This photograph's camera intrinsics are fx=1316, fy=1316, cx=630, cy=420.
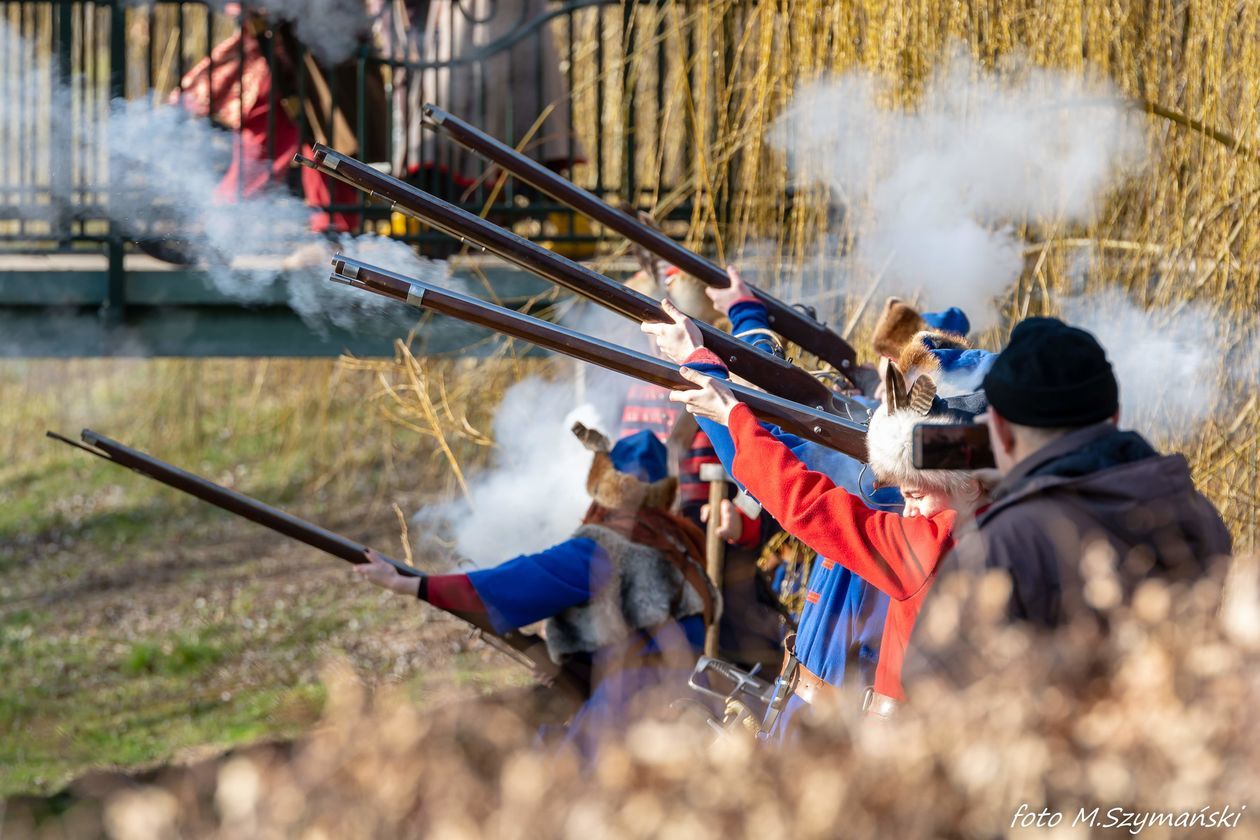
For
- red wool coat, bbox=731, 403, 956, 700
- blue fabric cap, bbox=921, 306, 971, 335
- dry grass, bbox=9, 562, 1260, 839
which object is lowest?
red wool coat, bbox=731, 403, 956, 700

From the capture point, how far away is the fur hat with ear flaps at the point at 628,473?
4090 millimetres

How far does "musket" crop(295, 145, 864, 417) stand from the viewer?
323 cm

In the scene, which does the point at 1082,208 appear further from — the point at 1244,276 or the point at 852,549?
the point at 852,549

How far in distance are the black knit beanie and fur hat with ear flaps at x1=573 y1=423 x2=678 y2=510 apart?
2.14 meters

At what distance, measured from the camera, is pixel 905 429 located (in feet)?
8.21

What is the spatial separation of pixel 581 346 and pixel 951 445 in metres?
0.95

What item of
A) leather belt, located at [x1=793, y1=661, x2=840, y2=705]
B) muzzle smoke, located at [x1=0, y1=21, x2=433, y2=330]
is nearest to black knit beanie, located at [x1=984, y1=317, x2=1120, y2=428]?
leather belt, located at [x1=793, y1=661, x2=840, y2=705]

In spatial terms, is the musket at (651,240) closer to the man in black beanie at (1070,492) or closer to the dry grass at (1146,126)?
the dry grass at (1146,126)

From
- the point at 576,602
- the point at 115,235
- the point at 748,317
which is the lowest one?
the point at 576,602

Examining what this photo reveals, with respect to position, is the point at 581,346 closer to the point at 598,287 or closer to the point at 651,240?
the point at 598,287

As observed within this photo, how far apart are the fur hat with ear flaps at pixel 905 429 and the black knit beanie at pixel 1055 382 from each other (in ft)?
1.42

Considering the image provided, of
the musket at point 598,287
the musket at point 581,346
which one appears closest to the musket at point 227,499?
the musket at point 598,287

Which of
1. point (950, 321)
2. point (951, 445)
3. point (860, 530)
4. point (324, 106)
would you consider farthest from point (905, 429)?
point (324, 106)

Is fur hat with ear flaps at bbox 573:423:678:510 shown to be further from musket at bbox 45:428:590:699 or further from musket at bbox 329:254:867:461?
musket at bbox 329:254:867:461
